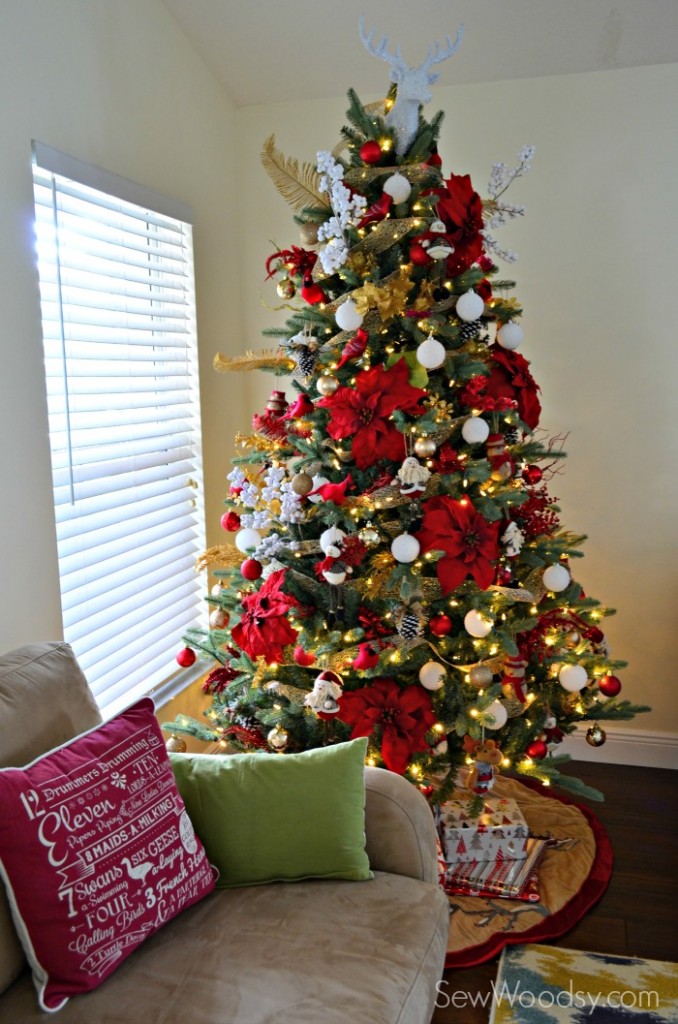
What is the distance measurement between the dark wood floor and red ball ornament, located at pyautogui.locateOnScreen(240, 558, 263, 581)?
1.10 m

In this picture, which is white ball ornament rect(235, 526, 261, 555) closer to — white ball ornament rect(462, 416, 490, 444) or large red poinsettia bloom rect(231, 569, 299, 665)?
large red poinsettia bloom rect(231, 569, 299, 665)

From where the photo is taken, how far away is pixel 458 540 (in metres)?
2.03

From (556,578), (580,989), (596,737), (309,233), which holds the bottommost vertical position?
(580,989)

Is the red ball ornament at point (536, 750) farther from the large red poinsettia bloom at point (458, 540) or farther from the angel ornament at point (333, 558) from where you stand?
the angel ornament at point (333, 558)

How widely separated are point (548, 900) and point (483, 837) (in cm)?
23

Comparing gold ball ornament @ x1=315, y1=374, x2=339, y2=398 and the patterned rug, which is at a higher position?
gold ball ornament @ x1=315, y1=374, x2=339, y2=398

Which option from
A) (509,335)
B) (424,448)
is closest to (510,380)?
(509,335)

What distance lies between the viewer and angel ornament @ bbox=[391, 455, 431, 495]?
1.99 metres

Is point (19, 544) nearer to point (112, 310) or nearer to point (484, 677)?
point (112, 310)

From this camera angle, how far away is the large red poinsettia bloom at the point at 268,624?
2.04 meters

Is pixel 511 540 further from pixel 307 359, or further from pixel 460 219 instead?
pixel 460 219

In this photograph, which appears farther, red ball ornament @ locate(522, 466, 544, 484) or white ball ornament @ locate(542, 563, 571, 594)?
red ball ornament @ locate(522, 466, 544, 484)

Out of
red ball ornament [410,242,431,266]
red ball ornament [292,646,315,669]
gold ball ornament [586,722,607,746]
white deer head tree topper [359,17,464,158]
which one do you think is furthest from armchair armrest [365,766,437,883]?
white deer head tree topper [359,17,464,158]

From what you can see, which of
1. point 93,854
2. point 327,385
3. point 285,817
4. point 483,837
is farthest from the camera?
point 483,837
